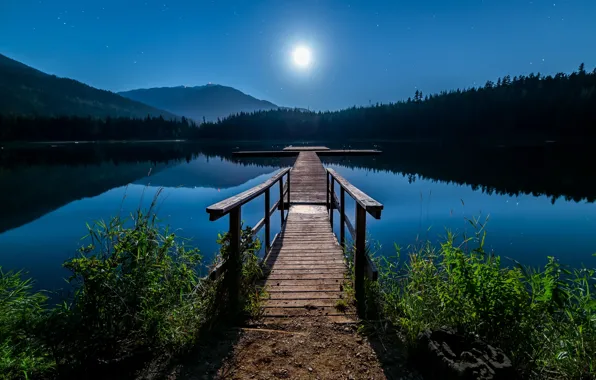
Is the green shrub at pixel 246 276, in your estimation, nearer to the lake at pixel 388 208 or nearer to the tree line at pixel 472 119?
the lake at pixel 388 208

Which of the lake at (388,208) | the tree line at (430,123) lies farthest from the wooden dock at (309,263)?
the tree line at (430,123)

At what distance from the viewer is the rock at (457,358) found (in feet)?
6.82

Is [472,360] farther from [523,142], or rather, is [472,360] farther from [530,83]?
[530,83]

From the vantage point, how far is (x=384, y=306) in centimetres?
338

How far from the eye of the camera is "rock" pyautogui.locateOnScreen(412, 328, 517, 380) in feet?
6.82

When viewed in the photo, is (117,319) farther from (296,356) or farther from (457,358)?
(457,358)

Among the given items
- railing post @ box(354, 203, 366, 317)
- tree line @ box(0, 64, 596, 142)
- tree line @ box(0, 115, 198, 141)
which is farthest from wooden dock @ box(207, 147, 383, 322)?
tree line @ box(0, 115, 198, 141)

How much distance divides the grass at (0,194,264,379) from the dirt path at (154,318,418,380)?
0.22 metres

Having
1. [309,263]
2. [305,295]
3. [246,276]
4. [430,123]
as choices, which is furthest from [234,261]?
[430,123]

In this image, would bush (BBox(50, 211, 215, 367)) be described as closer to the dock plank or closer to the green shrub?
the green shrub

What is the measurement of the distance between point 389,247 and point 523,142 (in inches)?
3436

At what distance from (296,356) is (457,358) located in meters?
1.26

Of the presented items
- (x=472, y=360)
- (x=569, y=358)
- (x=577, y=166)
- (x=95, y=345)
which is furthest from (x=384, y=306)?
(x=577, y=166)

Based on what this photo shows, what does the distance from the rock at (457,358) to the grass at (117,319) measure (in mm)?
1883
